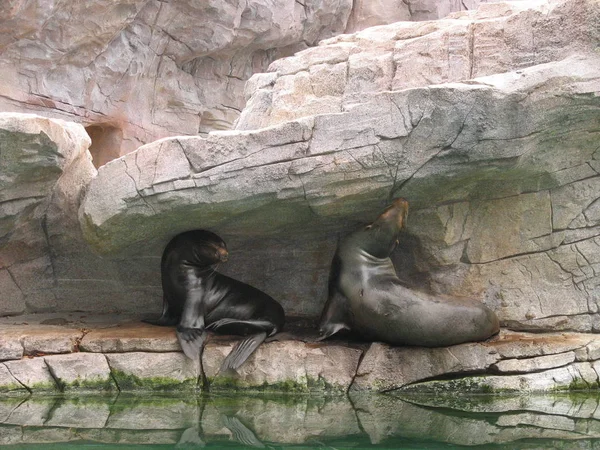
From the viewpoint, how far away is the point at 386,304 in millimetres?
5375

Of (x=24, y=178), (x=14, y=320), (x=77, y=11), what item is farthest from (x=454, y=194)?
(x=77, y=11)

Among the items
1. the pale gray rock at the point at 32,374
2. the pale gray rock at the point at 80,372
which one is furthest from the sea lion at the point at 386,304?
the pale gray rock at the point at 32,374

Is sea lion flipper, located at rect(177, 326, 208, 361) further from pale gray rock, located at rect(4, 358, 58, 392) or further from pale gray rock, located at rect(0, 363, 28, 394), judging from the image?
pale gray rock, located at rect(0, 363, 28, 394)

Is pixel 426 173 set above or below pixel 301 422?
above

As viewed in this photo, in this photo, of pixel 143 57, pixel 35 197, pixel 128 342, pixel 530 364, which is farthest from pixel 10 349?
pixel 143 57

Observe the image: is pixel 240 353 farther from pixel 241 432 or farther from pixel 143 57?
pixel 143 57

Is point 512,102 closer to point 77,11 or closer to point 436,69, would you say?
point 436,69

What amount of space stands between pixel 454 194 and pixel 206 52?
650cm

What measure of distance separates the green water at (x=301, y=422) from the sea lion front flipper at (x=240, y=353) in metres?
0.20

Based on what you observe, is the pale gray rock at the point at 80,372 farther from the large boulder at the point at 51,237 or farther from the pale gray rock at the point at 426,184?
the large boulder at the point at 51,237

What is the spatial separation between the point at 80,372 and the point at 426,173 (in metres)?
2.36

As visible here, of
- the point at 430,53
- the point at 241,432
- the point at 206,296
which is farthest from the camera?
the point at 430,53

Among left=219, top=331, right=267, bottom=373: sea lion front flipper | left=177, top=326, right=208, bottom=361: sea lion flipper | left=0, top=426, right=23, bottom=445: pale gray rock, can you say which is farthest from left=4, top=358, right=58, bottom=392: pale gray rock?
left=219, top=331, right=267, bottom=373: sea lion front flipper

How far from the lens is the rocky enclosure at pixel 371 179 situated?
5.08m
